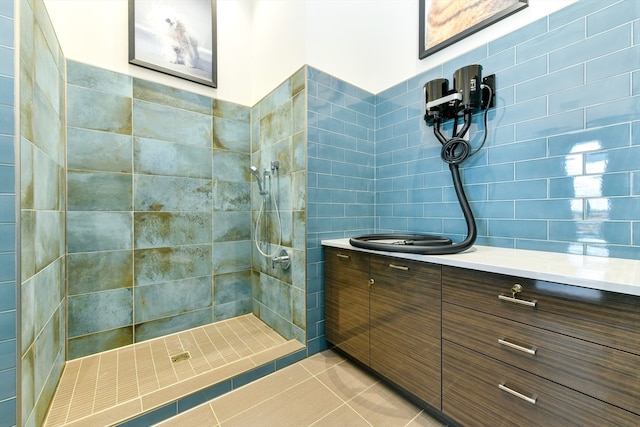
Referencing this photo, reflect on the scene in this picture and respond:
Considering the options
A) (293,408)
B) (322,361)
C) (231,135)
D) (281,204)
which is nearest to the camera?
(293,408)

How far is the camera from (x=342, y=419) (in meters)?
1.20

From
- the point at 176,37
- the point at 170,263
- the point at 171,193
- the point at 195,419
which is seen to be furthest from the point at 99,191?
the point at 195,419

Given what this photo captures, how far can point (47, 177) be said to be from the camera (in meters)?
1.26

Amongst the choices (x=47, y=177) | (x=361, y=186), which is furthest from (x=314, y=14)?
(x=47, y=177)

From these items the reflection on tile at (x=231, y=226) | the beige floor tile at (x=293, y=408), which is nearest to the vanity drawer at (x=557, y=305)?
the beige floor tile at (x=293, y=408)

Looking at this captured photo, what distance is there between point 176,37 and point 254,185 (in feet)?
4.37

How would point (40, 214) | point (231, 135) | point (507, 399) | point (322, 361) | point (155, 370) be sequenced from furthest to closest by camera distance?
point (231, 135)
point (322, 361)
point (155, 370)
point (40, 214)
point (507, 399)

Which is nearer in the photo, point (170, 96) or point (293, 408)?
point (293, 408)

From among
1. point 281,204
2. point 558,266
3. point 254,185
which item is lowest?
point 558,266

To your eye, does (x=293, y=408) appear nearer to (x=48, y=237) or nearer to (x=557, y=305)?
(x=557, y=305)

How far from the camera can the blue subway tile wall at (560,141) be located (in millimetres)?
1054

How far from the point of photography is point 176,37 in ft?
6.54

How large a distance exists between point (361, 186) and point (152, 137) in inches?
66.0

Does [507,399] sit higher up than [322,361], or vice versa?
[507,399]
